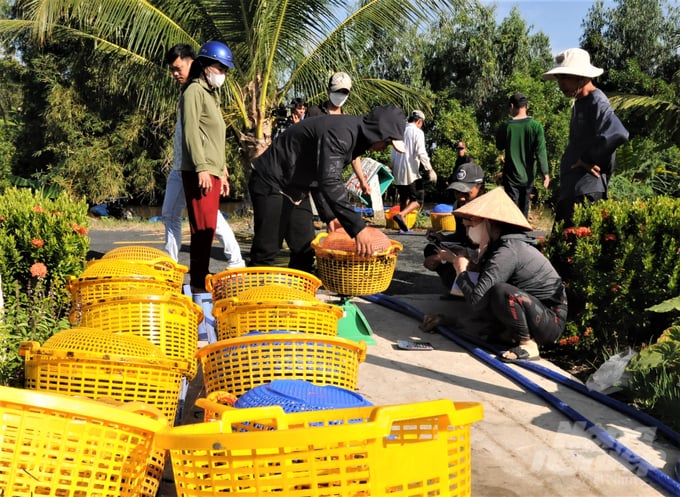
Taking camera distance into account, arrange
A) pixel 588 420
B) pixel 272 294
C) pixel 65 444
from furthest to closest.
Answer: pixel 588 420, pixel 272 294, pixel 65 444

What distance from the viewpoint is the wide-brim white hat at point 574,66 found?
5.46 m

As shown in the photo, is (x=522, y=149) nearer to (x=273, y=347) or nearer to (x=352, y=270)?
(x=352, y=270)

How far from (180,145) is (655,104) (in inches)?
505

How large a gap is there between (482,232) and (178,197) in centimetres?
258

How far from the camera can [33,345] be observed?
265 centimetres

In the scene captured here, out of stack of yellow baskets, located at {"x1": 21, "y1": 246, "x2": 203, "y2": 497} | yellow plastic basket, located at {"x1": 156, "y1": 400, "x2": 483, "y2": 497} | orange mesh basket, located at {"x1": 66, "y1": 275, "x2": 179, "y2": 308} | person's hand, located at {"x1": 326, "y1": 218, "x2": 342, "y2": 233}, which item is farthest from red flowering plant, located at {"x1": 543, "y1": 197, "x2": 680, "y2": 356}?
yellow plastic basket, located at {"x1": 156, "y1": 400, "x2": 483, "y2": 497}

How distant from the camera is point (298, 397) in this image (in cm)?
230

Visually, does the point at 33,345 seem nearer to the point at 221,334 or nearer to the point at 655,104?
the point at 221,334

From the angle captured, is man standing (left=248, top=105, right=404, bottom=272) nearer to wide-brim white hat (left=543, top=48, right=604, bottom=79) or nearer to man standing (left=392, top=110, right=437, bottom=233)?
wide-brim white hat (left=543, top=48, right=604, bottom=79)

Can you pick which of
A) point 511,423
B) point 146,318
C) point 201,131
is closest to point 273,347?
point 146,318

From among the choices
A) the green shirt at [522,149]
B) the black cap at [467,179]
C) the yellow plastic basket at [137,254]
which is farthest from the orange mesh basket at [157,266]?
the green shirt at [522,149]

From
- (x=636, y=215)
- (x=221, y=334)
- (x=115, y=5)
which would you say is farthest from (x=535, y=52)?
(x=221, y=334)

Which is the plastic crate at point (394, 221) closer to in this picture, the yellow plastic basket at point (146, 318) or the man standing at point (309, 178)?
the man standing at point (309, 178)

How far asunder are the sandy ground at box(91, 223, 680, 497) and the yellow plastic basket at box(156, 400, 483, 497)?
81 millimetres
